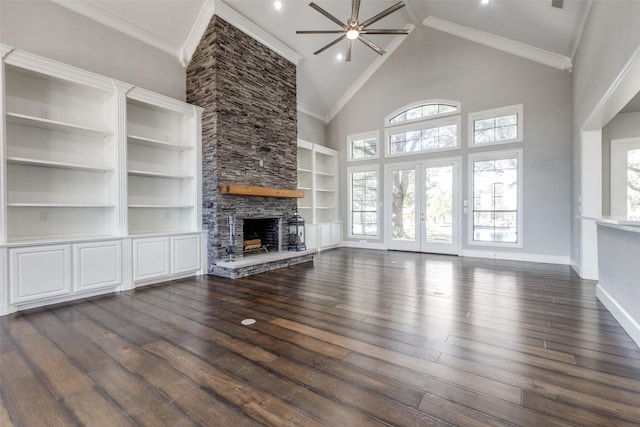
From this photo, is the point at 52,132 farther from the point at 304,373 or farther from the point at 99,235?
the point at 304,373

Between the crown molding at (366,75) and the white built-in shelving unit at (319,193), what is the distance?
129 cm

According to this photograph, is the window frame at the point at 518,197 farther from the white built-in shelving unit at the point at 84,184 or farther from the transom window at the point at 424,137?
the white built-in shelving unit at the point at 84,184

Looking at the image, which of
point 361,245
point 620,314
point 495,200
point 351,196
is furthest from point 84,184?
point 495,200

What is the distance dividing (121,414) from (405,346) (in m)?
1.95

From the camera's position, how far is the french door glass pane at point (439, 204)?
7043mm

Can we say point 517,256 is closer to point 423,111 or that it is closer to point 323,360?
point 423,111

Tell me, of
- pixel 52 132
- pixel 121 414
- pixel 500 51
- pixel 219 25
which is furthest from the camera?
pixel 500 51

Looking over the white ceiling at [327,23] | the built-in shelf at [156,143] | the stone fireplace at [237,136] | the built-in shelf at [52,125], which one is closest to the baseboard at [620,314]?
the white ceiling at [327,23]

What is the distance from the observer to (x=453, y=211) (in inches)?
275

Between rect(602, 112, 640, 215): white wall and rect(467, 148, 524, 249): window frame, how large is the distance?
4.08 feet

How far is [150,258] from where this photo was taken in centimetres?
444

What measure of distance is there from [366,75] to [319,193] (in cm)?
352

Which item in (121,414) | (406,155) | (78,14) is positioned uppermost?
(78,14)

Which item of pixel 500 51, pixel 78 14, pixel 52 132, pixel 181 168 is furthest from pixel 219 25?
pixel 500 51
